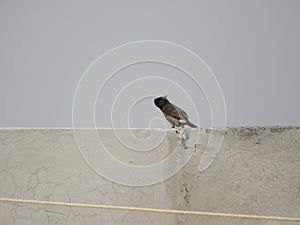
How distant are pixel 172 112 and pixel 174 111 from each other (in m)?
0.02

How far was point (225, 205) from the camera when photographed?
1814 millimetres

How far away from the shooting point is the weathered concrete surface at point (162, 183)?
1754 mm

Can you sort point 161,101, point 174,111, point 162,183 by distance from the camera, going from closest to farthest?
1. point 162,183
2. point 174,111
3. point 161,101

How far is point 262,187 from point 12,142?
1404mm

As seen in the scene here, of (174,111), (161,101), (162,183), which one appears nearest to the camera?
(162,183)

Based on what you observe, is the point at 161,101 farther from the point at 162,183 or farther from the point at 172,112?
the point at 162,183

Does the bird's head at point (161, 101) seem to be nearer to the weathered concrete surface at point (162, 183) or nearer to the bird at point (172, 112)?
the bird at point (172, 112)

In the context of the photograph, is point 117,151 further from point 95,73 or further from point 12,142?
point 12,142

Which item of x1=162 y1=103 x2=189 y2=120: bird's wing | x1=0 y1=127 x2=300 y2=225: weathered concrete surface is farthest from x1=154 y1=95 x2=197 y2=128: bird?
x1=0 y1=127 x2=300 y2=225: weathered concrete surface

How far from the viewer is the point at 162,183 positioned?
1.92m

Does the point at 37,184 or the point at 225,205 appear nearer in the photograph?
the point at 225,205

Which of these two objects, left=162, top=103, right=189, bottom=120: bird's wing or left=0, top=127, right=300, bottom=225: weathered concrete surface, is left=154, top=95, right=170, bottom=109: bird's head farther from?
left=0, top=127, right=300, bottom=225: weathered concrete surface

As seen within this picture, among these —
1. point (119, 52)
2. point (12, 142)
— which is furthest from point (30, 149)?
point (119, 52)

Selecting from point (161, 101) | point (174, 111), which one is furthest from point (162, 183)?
point (161, 101)
